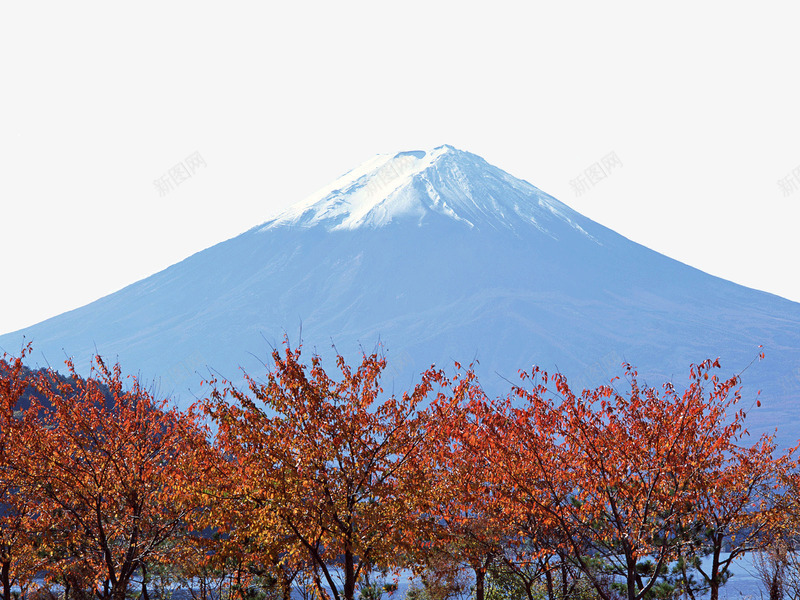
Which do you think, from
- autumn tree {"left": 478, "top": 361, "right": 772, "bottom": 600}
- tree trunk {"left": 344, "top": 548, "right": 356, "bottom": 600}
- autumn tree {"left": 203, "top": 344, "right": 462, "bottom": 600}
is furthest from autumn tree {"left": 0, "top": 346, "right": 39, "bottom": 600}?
autumn tree {"left": 478, "top": 361, "right": 772, "bottom": 600}

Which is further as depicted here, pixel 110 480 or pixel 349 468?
pixel 110 480

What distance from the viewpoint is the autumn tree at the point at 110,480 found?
503 inches

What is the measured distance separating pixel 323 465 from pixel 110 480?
4152 mm

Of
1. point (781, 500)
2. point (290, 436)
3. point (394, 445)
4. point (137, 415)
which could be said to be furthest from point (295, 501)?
point (781, 500)

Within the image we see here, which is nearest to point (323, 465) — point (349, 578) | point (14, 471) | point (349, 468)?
point (349, 468)

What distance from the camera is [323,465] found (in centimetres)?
1183

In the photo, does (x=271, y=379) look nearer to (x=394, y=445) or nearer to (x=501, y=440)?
(x=394, y=445)

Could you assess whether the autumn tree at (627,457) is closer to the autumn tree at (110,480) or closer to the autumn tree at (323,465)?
the autumn tree at (323,465)

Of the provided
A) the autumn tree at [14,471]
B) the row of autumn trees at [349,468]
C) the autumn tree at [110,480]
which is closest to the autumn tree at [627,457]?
the row of autumn trees at [349,468]

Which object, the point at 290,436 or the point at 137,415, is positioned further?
the point at 137,415

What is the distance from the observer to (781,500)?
18.7 m

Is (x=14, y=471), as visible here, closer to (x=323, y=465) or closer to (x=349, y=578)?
(x=323, y=465)

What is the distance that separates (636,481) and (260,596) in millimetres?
10881

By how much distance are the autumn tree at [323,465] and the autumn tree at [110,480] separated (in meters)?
1.60
